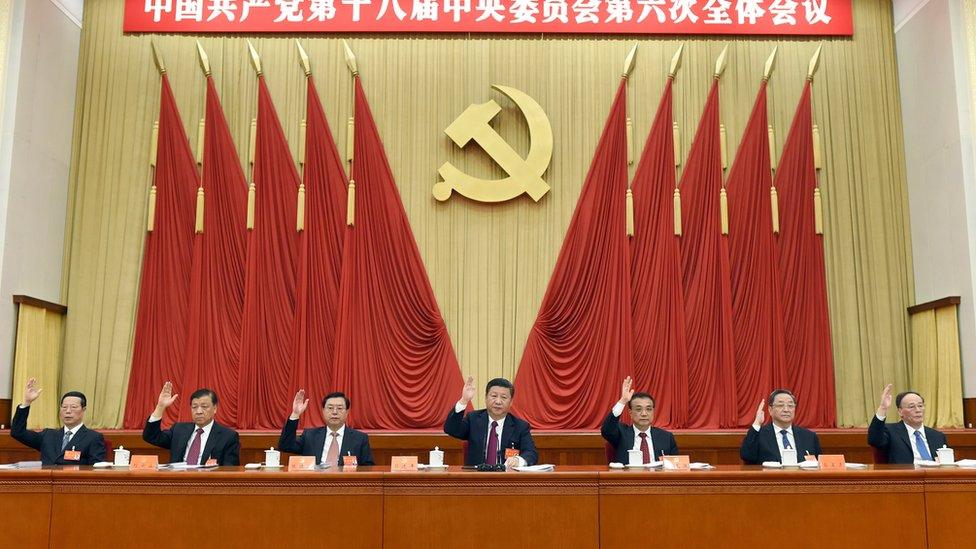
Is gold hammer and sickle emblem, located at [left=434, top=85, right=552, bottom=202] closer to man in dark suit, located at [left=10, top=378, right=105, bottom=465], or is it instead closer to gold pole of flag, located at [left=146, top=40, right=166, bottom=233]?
gold pole of flag, located at [left=146, top=40, right=166, bottom=233]

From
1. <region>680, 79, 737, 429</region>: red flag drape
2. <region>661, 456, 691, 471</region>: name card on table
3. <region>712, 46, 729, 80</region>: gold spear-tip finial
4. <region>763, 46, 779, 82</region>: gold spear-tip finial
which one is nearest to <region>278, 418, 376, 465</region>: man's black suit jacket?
<region>661, 456, 691, 471</region>: name card on table

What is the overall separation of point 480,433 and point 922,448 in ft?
7.56

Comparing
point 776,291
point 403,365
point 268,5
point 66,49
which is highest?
point 268,5

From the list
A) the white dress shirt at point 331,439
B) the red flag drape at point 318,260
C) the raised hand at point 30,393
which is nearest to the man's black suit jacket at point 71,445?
the raised hand at point 30,393

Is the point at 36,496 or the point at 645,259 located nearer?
the point at 36,496

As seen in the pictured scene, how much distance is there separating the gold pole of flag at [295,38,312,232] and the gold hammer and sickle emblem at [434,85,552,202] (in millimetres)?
1081

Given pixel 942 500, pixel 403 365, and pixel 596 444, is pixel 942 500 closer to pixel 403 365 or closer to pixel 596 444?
pixel 596 444

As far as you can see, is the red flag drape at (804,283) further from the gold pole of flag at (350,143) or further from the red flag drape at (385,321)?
the gold pole of flag at (350,143)

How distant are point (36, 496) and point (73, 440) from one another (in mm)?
1667

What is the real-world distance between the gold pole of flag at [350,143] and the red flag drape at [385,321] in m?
0.04

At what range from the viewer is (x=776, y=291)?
6930 millimetres

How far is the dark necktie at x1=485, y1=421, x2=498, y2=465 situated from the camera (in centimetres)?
446

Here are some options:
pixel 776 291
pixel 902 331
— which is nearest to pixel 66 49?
pixel 776 291

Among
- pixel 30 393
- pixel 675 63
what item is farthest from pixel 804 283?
pixel 30 393
